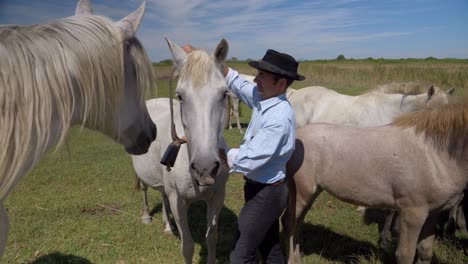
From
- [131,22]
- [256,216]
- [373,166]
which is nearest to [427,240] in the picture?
[373,166]

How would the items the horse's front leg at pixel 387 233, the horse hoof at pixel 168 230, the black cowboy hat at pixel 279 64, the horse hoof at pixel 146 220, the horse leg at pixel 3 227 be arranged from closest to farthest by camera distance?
1. the horse leg at pixel 3 227
2. the black cowboy hat at pixel 279 64
3. the horse's front leg at pixel 387 233
4. the horse hoof at pixel 168 230
5. the horse hoof at pixel 146 220

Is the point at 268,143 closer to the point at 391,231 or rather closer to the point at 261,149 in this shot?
the point at 261,149

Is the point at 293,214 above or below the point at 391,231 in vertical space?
above

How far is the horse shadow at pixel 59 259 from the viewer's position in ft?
11.8

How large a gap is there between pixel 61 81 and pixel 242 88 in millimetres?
1843

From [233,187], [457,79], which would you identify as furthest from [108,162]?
[457,79]

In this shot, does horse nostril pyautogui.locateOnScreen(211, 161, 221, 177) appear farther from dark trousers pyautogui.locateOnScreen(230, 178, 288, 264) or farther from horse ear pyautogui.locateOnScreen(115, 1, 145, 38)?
horse ear pyautogui.locateOnScreen(115, 1, 145, 38)

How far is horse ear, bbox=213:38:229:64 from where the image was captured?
7.20 ft

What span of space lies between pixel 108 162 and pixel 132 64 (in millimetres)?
6874

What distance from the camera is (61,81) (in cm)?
116

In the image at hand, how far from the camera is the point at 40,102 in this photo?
1.13m

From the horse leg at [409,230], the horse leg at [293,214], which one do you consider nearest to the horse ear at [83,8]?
the horse leg at [293,214]

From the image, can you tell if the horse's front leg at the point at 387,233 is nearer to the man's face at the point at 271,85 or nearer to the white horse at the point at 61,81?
the man's face at the point at 271,85

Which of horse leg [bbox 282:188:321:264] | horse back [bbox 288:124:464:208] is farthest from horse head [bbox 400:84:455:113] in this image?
horse leg [bbox 282:188:321:264]
